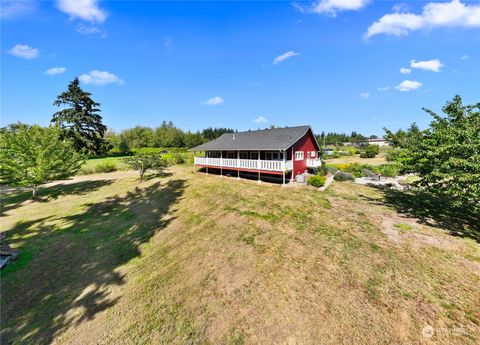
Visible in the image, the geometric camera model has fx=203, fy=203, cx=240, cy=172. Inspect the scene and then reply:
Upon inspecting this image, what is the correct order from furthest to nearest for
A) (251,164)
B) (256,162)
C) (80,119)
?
(80,119), (251,164), (256,162)

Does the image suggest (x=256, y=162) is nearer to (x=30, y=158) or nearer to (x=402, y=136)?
(x=402, y=136)

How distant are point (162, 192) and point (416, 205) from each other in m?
19.2

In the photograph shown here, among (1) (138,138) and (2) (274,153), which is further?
(1) (138,138)

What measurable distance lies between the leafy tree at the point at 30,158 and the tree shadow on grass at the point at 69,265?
19.0 ft

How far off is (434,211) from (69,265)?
19.2 metres

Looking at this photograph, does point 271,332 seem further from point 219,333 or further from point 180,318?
point 180,318

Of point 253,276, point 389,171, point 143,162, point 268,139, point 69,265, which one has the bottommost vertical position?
point 69,265

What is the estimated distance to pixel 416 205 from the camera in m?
12.7

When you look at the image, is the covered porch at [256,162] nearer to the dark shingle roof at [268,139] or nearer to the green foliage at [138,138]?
the dark shingle roof at [268,139]

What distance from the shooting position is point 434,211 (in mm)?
11680

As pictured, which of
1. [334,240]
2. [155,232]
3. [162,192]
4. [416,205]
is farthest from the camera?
[162,192]

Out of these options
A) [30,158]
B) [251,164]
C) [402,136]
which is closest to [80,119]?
[30,158]

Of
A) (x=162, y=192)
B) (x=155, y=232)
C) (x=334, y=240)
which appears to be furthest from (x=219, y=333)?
(x=162, y=192)

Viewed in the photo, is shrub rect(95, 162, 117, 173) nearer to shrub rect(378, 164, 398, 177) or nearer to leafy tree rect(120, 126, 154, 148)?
shrub rect(378, 164, 398, 177)
